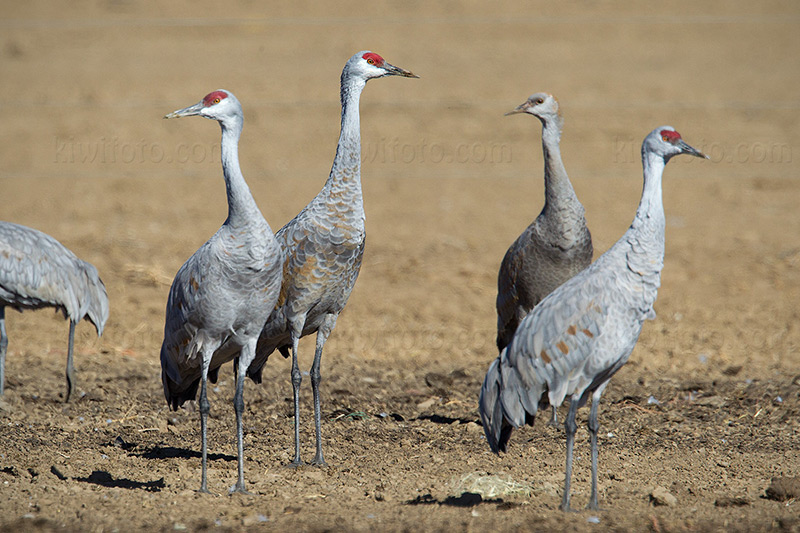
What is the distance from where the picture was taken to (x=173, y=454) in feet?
21.2

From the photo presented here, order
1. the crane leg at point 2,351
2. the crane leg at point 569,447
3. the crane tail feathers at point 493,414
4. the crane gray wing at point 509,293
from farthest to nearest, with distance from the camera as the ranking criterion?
the crane leg at point 2,351 → the crane gray wing at point 509,293 → the crane tail feathers at point 493,414 → the crane leg at point 569,447

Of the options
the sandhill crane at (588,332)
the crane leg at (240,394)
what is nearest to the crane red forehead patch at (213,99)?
the crane leg at (240,394)

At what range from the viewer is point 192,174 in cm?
1664

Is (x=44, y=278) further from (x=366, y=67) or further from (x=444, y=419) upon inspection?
(x=444, y=419)

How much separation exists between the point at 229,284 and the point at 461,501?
5.76 feet

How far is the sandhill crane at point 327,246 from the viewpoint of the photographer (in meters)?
6.18

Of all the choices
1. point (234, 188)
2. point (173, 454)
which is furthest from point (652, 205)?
point (173, 454)

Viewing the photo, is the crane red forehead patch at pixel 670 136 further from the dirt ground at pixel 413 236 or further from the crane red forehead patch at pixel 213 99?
the crane red forehead patch at pixel 213 99

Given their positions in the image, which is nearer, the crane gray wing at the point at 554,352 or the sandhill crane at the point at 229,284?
the crane gray wing at the point at 554,352

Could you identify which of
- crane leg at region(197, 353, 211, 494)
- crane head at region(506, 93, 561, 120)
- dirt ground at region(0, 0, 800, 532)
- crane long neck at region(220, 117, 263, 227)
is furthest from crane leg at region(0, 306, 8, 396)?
crane head at region(506, 93, 561, 120)

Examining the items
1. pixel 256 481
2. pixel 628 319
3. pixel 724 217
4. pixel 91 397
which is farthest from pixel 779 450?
pixel 724 217

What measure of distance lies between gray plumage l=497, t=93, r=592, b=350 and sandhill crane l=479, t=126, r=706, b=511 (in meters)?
1.66

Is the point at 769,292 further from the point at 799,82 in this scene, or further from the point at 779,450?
the point at 799,82

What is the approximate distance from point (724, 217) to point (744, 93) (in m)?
6.28
